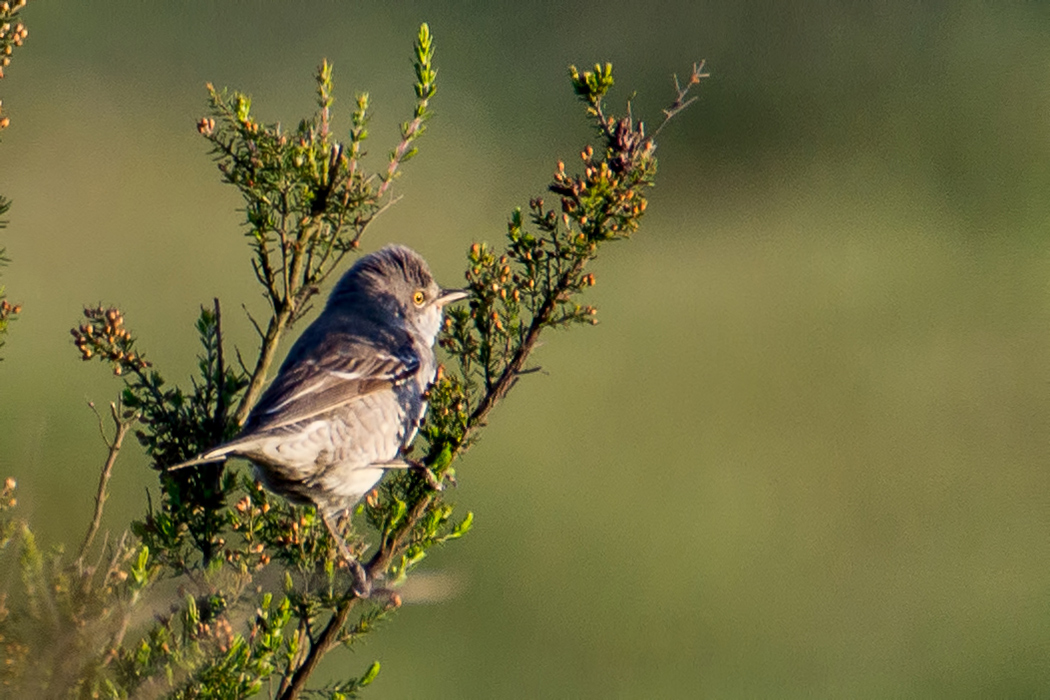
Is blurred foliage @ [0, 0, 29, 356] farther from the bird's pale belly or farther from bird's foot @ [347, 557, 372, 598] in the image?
bird's foot @ [347, 557, 372, 598]

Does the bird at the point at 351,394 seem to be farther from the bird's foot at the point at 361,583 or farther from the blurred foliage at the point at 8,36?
the blurred foliage at the point at 8,36

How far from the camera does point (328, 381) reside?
202 inches

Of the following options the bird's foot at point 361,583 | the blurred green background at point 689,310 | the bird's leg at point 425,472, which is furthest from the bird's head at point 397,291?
the bird's foot at point 361,583

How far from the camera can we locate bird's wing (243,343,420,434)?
180 inches

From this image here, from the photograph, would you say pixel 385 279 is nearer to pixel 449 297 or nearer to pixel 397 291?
pixel 397 291

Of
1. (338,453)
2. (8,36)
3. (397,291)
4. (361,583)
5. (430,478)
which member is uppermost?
(397,291)

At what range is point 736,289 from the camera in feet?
62.2

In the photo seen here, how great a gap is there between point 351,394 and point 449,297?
36.5 inches

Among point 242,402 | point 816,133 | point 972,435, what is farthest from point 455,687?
point 816,133

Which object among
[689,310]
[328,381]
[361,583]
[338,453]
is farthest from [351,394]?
[689,310]

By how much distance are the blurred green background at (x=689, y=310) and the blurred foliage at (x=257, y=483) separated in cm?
72

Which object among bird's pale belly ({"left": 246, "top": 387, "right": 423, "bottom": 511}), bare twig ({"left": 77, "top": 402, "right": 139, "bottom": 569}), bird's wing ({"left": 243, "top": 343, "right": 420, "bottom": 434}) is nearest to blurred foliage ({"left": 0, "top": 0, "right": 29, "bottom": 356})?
bare twig ({"left": 77, "top": 402, "right": 139, "bottom": 569})

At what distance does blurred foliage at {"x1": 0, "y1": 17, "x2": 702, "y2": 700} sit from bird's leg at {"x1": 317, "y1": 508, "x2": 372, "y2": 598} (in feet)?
0.07

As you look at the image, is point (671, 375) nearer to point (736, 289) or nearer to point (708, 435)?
point (708, 435)
